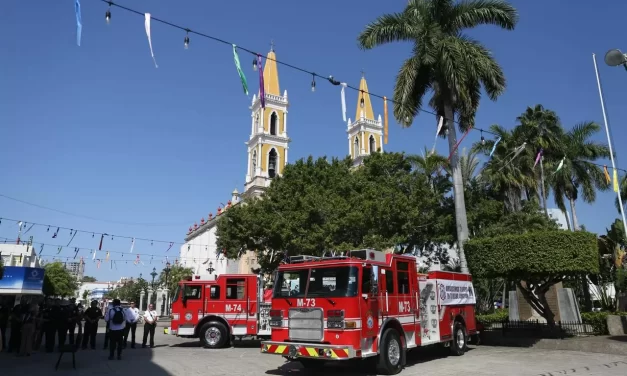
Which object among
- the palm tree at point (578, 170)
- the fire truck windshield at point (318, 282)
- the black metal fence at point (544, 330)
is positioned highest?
the palm tree at point (578, 170)

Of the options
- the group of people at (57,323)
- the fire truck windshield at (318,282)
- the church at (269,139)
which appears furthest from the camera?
the church at (269,139)

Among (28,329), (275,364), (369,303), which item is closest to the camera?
(369,303)

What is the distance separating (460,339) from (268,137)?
48.3 m

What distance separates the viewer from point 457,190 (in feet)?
67.4

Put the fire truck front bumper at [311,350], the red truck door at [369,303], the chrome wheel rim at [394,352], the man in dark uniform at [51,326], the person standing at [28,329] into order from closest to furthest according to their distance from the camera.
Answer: the fire truck front bumper at [311,350] < the red truck door at [369,303] < the chrome wheel rim at [394,352] < the person standing at [28,329] < the man in dark uniform at [51,326]

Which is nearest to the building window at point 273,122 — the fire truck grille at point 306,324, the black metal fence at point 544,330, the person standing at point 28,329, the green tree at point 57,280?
the black metal fence at point 544,330

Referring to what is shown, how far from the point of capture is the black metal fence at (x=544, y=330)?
17.8 m

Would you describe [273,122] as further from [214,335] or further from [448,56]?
[214,335]

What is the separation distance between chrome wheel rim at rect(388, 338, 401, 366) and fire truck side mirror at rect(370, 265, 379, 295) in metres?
1.53

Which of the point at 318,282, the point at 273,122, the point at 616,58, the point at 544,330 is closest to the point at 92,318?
the point at 318,282

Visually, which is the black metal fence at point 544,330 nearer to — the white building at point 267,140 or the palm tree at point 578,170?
the palm tree at point 578,170

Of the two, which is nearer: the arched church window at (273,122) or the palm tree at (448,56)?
the palm tree at (448,56)

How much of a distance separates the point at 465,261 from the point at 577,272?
4.21m

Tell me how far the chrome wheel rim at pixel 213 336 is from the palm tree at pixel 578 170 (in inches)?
974
